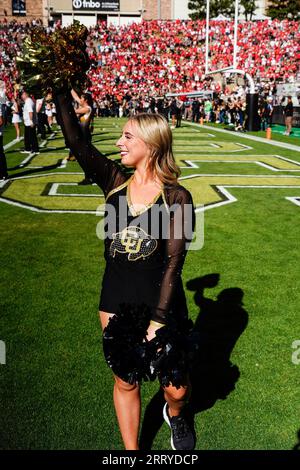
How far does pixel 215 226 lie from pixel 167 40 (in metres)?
43.0

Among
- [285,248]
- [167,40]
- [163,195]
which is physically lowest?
[285,248]

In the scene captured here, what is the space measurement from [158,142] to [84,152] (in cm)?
41

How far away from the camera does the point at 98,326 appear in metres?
4.08

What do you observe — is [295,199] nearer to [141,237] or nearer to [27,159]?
[141,237]

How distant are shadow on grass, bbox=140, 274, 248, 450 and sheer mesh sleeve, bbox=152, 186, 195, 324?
0.79ft

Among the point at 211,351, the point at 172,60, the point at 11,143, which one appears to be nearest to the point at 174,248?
the point at 211,351

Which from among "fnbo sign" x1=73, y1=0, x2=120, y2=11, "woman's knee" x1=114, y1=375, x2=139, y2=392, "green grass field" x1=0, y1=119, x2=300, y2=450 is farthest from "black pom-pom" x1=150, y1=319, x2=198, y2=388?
"fnbo sign" x1=73, y1=0, x2=120, y2=11

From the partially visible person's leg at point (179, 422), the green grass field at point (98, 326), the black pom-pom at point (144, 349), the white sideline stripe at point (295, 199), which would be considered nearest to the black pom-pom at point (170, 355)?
the black pom-pom at point (144, 349)

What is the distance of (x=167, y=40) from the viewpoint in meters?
45.9

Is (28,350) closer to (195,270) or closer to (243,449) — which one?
(243,449)

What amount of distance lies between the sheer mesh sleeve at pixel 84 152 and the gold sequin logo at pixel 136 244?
0.33 meters

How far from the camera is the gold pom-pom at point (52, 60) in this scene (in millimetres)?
2320

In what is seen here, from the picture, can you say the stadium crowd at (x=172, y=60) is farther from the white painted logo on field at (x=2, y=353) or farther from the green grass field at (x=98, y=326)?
the white painted logo on field at (x=2, y=353)

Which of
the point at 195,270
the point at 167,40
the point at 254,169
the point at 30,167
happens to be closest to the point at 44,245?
the point at 195,270
